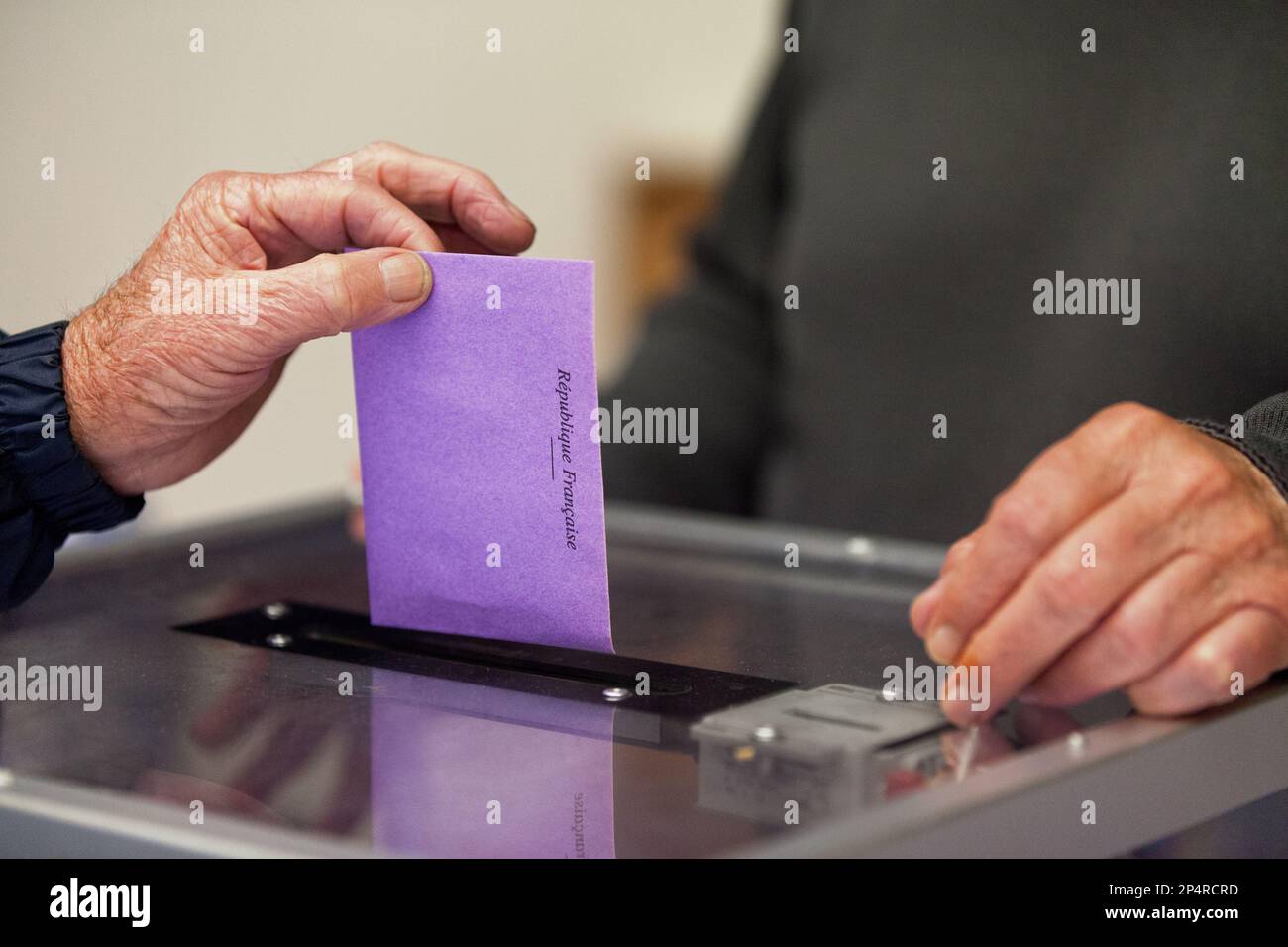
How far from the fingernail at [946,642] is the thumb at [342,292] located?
0.35 m

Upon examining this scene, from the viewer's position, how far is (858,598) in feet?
3.53

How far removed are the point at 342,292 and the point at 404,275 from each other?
39 millimetres

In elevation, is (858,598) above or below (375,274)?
below

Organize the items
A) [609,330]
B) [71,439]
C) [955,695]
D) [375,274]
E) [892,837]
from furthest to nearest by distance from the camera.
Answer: [609,330] < [71,439] < [375,274] < [955,695] < [892,837]

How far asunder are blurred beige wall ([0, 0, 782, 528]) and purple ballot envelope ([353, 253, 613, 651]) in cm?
93

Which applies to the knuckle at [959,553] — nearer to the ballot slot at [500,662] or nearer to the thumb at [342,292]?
the ballot slot at [500,662]

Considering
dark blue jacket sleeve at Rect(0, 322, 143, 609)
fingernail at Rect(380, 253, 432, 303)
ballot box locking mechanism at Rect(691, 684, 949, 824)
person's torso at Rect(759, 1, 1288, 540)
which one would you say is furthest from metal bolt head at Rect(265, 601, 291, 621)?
person's torso at Rect(759, 1, 1288, 540)

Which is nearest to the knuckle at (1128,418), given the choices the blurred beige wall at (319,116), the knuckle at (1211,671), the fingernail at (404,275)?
the knuckle at (1211,671)

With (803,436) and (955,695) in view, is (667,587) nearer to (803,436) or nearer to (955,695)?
(955,695)

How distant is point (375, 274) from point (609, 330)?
9.68 ft

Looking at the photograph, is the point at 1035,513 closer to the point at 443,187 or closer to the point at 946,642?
the point at 946,642
